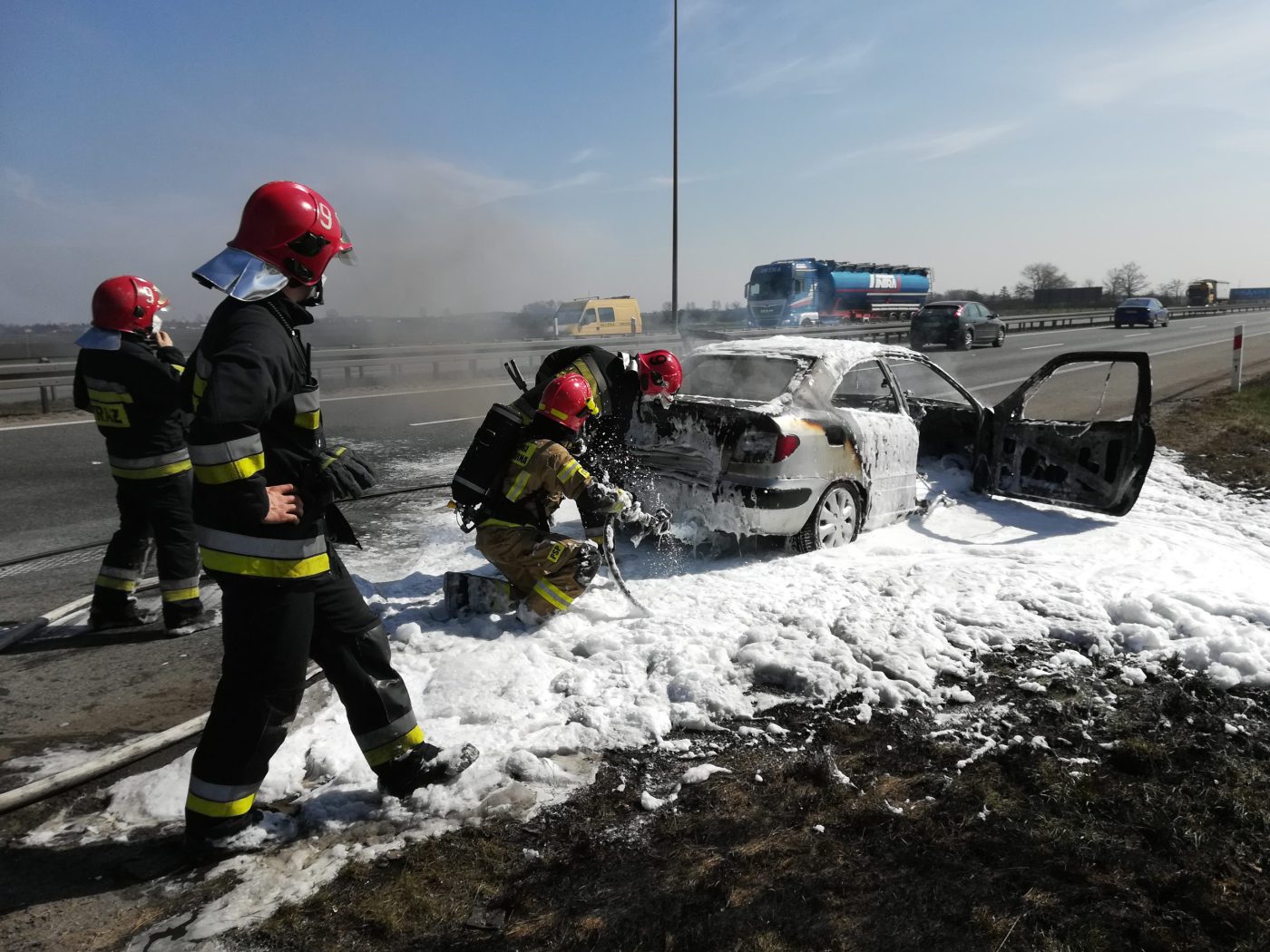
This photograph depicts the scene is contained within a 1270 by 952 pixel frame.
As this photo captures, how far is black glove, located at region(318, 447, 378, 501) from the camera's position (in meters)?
2.68

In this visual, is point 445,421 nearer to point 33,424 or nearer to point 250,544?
point 33,424

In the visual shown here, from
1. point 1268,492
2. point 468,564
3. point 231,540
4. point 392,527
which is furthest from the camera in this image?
point 1268,492

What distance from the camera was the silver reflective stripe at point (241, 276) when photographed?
2.62 meters

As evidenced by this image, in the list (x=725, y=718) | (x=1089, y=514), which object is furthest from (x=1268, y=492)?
(x=725, y=718)

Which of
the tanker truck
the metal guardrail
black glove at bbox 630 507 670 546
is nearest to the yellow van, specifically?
the metal guardrail

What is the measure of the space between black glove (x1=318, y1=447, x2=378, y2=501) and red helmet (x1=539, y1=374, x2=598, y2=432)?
5.98 feet

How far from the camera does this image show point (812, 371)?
5871 mm

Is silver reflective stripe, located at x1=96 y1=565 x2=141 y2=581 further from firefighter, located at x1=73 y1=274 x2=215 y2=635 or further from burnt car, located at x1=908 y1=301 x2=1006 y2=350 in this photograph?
burnt car, located at x1=908 y1=301 x2=1006 y2=350

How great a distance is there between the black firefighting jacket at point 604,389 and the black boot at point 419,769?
251 centimetres

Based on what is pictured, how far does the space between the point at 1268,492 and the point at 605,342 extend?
14833 mm

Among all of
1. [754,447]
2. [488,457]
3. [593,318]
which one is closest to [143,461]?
[488,457]

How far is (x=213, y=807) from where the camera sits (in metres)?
2.69

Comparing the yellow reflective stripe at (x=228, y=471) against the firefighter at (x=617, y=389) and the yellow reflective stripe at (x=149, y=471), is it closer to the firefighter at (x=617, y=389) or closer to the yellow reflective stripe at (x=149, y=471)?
the yellow reflective stripe at (x=149, y=471)

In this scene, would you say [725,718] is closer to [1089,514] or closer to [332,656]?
[332,656]
